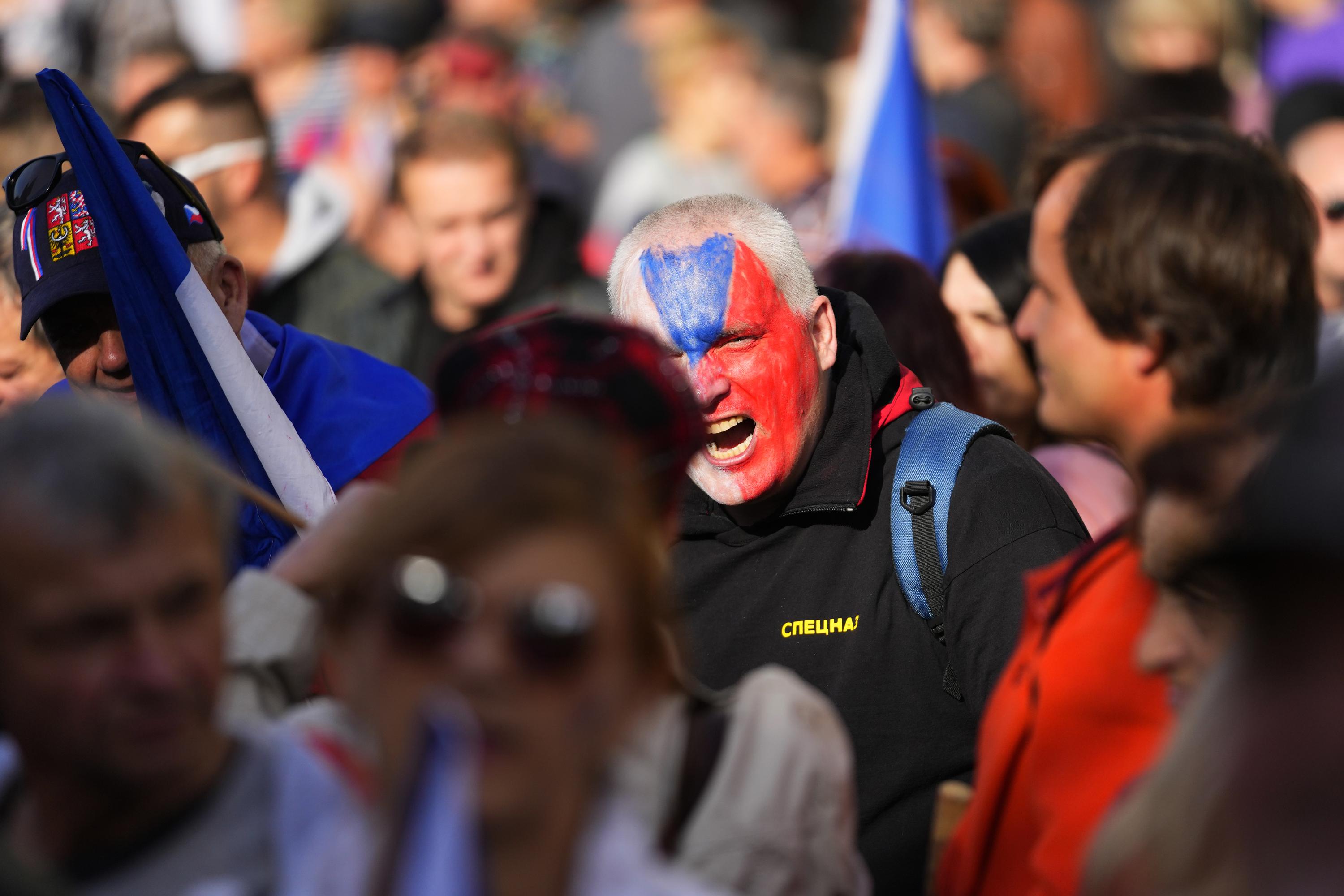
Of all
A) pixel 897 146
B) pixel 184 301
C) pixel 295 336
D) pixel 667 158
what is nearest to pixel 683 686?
pixel 184 301

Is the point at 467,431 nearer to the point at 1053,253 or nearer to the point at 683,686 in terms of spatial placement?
the point at 683,686

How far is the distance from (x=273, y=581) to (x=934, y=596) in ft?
4.32

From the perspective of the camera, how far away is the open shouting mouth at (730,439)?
3084 millimetres

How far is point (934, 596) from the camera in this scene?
2.88 meters

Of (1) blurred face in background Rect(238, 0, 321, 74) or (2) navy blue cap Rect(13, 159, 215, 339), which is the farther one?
(1) blurred face in background Rect(238, 0, 321, 74)

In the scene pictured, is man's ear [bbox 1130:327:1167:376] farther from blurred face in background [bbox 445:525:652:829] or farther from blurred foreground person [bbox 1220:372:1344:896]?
blurred face in background [bbox 445:525:652:829]

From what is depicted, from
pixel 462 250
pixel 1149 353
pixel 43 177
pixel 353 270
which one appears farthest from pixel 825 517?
pixel 353 270

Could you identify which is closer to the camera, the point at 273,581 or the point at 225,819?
the point at 225,819

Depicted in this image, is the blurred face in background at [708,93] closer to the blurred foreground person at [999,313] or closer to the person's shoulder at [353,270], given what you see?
the person's shoulder at [353,270]

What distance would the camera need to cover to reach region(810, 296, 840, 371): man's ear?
318cm

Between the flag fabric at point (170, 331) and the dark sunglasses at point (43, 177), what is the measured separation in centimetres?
11

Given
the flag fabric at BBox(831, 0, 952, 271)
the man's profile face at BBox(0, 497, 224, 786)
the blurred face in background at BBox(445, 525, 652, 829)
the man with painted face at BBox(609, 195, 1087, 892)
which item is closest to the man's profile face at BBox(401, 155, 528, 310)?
the flag fabric at BBox(831, 0, 952, 271)

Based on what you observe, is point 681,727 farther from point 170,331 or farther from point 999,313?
point 999,313

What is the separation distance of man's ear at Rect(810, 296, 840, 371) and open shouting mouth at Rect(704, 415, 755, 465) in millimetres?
215
